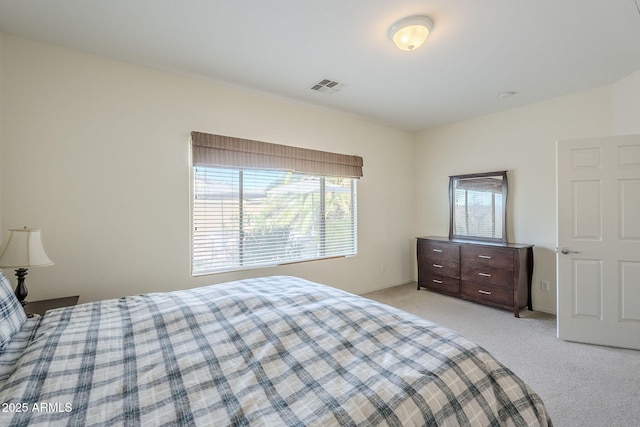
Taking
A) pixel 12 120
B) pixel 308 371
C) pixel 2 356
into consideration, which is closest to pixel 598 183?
pixel 308 371

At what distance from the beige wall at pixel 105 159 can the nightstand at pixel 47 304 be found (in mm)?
145

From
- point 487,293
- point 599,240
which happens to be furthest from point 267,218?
point 599,240

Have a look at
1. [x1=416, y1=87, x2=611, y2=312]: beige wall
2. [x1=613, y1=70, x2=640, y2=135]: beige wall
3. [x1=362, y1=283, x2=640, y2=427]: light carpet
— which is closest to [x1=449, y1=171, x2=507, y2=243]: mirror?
[x1=416, y1=87, x2=611, y2=312]: beige wall

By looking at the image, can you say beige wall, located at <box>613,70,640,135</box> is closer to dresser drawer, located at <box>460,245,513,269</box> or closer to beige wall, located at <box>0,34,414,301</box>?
dresser drawer, located at <box>460,245,513,269</box>

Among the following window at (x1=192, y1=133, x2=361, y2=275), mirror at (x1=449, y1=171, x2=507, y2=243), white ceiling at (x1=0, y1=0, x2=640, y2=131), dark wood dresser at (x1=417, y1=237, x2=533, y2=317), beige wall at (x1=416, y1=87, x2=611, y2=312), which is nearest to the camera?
white ceiling at (x1=0, y1=0, x2=640, y2=131)

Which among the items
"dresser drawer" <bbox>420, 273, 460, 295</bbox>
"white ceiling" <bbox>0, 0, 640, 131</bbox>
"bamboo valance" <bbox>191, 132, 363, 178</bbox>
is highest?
"white ceiling" <bbox>0, 0, 640, 131</bbox>

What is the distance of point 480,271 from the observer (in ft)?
11.5

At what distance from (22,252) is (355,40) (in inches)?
105

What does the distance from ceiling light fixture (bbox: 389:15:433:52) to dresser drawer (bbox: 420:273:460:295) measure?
3.01 m

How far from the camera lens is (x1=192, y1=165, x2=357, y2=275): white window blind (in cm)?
283

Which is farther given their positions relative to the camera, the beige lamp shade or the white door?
the white door

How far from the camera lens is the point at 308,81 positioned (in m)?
2.84

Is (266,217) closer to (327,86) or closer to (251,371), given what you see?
(327,86)

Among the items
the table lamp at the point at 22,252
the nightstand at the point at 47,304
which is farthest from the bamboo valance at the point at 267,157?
the nightstand at the point at 47,304
